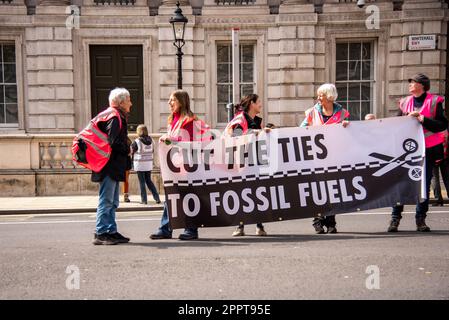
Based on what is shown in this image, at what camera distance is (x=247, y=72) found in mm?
17734

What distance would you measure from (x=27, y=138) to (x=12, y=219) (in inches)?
178

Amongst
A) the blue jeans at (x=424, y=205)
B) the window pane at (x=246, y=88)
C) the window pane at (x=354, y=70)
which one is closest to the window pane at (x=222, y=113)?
the window pane at (x=246, y=88)

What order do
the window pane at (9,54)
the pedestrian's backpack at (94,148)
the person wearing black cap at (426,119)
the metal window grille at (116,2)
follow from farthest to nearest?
the window pane at (9,54)
the metal window grille at (116,2)
the person wearing black cap at (426,119)
the pedestrian's backpack at (94,148)

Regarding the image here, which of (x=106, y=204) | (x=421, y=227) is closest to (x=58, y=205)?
(x=106, y=204)

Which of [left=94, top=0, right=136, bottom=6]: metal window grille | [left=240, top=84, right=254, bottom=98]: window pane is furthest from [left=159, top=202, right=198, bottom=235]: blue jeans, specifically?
[left=94, top=0, right=136, bottom=6]: metal window grille

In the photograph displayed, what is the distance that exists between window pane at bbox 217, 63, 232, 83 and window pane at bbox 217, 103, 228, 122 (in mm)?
813

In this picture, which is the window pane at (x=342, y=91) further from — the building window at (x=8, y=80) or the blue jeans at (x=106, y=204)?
the blue jeans at (x=106, y=204)

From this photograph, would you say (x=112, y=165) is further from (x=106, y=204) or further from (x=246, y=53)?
(x=246, y=53)

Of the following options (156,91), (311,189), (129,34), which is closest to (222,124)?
(156,91)

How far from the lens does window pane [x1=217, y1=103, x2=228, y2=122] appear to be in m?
17.7

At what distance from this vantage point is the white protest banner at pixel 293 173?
7.05 meters

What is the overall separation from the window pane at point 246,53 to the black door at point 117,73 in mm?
3355

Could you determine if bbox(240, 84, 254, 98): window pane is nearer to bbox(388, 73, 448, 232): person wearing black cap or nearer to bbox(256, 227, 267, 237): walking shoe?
bbox(388, 73, 448, 232): person wearing black cap
